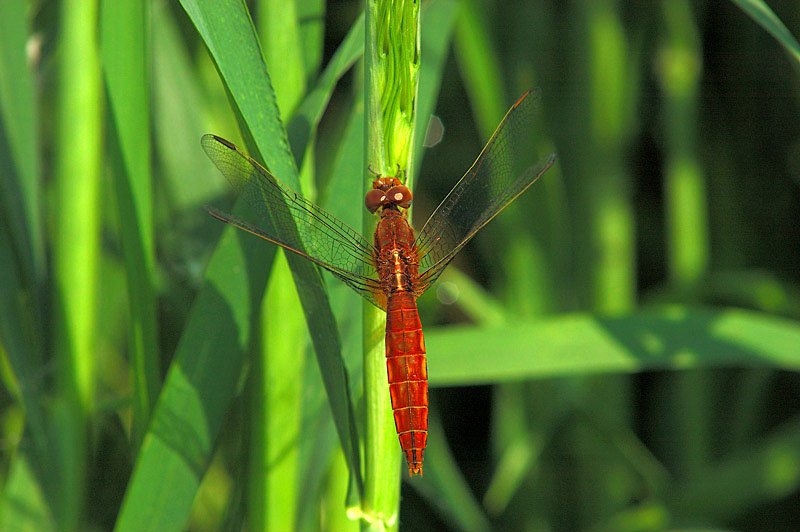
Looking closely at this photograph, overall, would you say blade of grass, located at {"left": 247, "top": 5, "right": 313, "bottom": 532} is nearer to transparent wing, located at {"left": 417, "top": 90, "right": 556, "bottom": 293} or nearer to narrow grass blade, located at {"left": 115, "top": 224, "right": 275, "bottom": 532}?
narrow grass blade, located at {"left": 115, "top": 224, "right": 275, "bottom": 532}

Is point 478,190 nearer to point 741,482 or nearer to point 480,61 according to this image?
point 480,61

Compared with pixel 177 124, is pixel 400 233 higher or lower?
lower

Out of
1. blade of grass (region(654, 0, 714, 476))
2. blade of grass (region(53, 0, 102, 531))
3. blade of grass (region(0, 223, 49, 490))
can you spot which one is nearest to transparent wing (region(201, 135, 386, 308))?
blade of grass (region(53, 0, 102, 531))

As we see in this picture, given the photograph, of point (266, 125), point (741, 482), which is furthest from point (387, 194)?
point (741, 482)

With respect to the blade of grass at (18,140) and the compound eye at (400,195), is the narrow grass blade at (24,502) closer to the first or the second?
the blade of grass at (18,140)

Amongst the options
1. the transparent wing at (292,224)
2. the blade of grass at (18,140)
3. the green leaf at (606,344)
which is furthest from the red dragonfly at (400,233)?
the blade of grass at (18,140)

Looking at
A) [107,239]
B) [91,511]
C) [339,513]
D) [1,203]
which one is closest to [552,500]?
[339,513]

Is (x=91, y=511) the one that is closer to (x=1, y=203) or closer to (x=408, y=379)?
(x=1, y=203)
